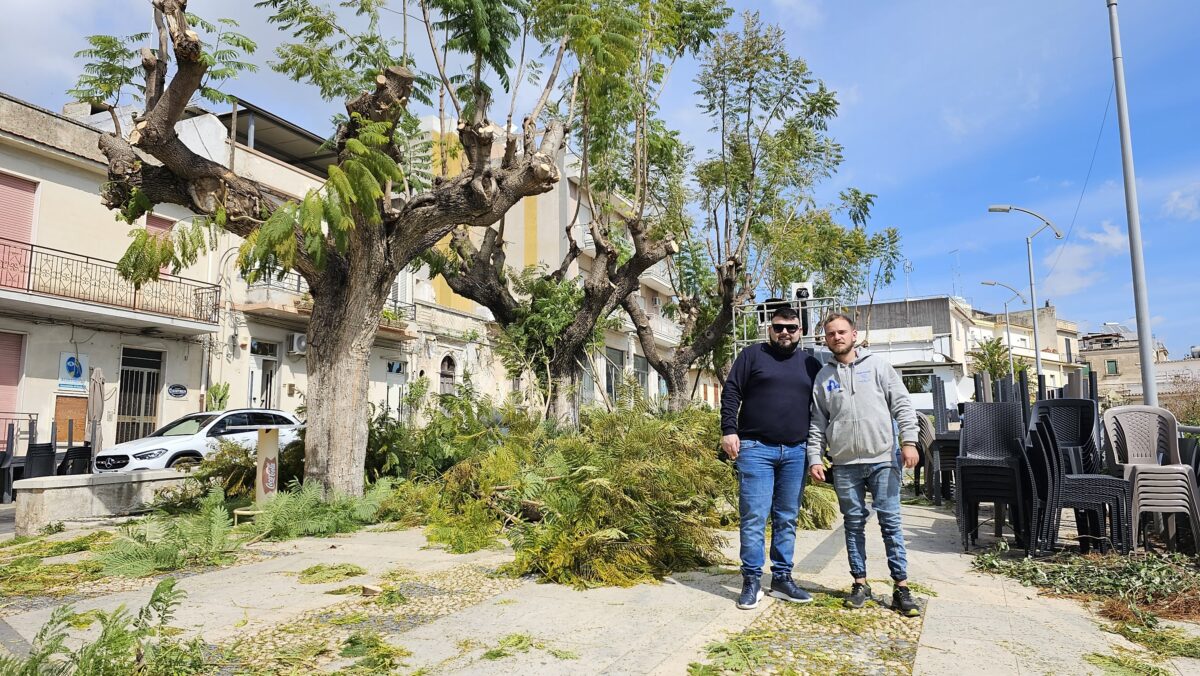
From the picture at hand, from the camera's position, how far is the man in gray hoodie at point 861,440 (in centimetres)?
482

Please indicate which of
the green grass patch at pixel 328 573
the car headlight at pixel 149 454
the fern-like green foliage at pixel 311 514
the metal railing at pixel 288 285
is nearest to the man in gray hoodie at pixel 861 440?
the green grass patch at pixel 328 573

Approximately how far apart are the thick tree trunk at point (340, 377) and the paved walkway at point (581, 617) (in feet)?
8.86

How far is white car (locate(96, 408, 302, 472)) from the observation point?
14383 millimetres

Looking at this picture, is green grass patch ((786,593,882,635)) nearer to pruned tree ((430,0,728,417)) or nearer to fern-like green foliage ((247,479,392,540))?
fern-like green foliage ((247,479,392,540))

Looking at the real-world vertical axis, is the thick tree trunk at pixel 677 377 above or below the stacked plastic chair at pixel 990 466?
above

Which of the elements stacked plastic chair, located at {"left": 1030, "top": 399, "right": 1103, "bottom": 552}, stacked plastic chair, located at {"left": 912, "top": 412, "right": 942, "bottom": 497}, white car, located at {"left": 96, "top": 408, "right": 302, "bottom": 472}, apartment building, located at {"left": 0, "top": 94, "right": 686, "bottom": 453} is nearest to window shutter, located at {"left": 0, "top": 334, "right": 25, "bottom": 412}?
apartment building, located at {"left": 0, "top": 94, "right": 686, "bottom": 453}

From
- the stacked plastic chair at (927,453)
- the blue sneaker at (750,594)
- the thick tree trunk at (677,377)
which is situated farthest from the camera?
the thick tree trunk at (677,377)

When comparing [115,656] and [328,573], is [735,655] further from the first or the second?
[328,573]

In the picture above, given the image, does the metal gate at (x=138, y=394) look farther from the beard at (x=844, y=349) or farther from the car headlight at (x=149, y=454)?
the beard at (x=844, y=349)

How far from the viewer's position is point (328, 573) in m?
6.09

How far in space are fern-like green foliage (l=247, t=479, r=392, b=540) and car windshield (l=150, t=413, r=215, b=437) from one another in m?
7.89

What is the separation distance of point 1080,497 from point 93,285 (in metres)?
20.0

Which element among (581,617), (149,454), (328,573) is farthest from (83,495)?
(581,617)

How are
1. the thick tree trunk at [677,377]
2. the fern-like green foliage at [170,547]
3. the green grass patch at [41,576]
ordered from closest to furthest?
the green grass patch at [41,576], the fern-like green foliage at [170,547], the thick tree trunk at [677,377]
